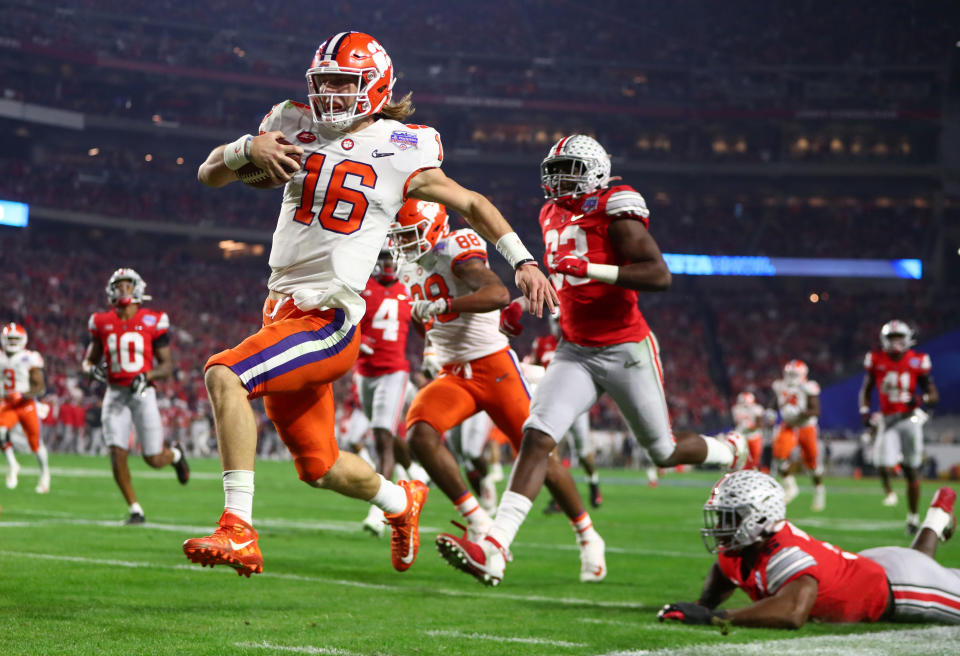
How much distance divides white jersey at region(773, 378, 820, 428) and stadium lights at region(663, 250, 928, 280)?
24.9 m

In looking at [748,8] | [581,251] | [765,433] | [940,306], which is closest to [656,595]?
[581,251]

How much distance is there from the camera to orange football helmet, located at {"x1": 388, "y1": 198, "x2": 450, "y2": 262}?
23.2 feet

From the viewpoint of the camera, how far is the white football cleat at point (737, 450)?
22.8 ft

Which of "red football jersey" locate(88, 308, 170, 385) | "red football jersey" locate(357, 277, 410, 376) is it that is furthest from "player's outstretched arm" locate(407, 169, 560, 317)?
"red football jersey" locate(88, 308, 170, 385)

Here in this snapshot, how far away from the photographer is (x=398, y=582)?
253 inches

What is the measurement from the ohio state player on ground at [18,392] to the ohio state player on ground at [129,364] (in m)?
4.46

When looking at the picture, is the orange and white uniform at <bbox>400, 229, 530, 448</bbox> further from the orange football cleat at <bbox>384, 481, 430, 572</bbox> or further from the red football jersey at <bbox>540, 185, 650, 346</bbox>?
the orange football cleat at <bbox>384, 481, 430, 572</bbox>

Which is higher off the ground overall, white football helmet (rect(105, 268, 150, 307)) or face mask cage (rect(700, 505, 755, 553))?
white football helmet (rect(105, 268, 150, 307))

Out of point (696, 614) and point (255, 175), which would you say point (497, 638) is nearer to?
point (696, 614)

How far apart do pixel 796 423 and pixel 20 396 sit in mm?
10692

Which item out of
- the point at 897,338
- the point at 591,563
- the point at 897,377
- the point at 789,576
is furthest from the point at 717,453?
the point at 897,338

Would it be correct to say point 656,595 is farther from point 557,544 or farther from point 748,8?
point 748,8

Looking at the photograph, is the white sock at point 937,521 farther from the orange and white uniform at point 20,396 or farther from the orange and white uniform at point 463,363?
the orange and white uniform at point 20,396

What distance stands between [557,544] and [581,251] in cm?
346
